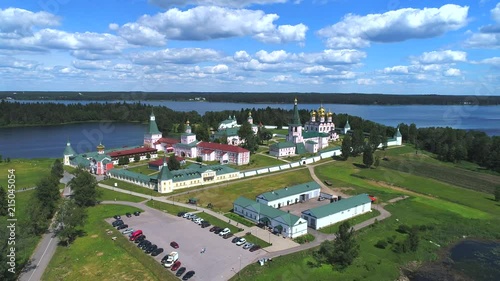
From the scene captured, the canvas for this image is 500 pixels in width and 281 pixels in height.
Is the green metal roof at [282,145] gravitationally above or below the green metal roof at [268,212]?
above

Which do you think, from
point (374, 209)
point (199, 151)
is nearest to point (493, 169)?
point (374, 209)

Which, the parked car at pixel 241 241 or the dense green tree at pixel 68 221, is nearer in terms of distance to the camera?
the dense green tree at pixel 68 221

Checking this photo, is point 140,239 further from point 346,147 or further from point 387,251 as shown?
point 346,147

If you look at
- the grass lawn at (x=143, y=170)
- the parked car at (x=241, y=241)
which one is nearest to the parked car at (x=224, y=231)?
the parked car at (x=241, y=241)

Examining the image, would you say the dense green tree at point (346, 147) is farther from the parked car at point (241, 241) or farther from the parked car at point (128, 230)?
the parked car at point (128, 230)

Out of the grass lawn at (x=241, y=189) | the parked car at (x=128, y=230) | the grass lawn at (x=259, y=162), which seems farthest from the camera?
the grass lawn at (x=259, y=162)

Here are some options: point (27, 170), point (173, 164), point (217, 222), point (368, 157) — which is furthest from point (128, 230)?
point (368, 157)

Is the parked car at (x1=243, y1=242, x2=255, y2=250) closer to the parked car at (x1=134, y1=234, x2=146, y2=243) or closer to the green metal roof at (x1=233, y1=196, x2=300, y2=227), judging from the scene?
the green metal roof at (x1=233, y1=196, x2=300, y2=227)

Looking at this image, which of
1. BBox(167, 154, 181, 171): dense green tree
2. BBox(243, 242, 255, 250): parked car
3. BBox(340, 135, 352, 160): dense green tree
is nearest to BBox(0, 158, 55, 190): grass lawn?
BBox(167, 154, 181, 171): dense green tree
